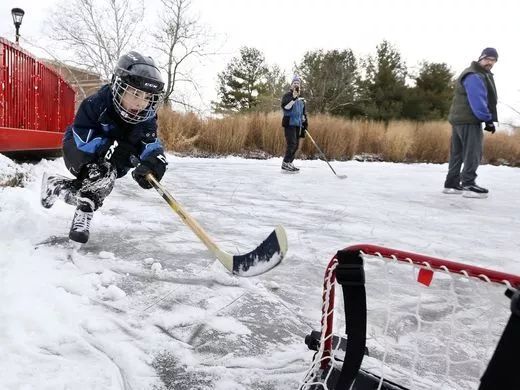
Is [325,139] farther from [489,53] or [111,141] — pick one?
[111,141]

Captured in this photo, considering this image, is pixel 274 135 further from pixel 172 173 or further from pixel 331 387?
pixel 331 387

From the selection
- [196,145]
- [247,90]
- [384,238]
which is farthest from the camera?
[247,90]

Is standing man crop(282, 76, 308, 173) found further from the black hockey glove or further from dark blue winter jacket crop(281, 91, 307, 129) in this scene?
the black hockey glove

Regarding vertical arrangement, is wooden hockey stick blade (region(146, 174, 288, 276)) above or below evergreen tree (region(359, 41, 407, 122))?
below

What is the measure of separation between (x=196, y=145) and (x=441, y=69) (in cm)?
1827

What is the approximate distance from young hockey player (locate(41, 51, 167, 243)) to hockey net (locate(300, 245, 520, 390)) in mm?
1408

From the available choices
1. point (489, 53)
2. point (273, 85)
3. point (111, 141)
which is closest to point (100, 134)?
point (111, 141)

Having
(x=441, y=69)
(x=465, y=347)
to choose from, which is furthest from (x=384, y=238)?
(x=441, y=69)

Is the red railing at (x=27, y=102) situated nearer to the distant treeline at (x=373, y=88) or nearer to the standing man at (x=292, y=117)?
the standing man at (x=292, y=117)

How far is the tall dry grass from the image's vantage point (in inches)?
440

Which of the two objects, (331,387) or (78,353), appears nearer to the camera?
(331,387)

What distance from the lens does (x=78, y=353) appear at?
4.25ft

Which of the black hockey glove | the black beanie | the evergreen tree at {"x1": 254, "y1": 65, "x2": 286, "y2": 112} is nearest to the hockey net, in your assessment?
the black hockey glove

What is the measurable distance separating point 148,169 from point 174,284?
69 cm
